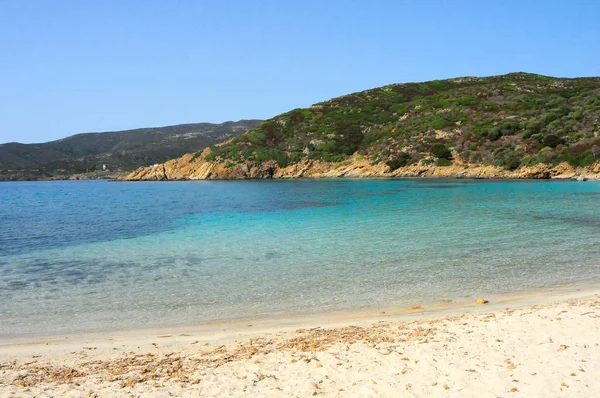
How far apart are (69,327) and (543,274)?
34.9 ft

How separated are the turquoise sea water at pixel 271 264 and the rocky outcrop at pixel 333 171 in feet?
99.5

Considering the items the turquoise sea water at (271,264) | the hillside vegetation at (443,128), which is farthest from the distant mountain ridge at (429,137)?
the turquoise sea water at (271,264)

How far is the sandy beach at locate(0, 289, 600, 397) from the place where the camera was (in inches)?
208

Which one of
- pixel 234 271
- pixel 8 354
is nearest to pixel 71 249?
pixel 234 271

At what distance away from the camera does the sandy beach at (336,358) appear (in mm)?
5273

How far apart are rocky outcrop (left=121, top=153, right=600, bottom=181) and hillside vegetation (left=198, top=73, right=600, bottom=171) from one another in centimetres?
106

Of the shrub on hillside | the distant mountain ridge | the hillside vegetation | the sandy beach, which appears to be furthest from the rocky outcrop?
the sandy beach

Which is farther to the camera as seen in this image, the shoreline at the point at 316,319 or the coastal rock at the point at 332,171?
the coastal rock at the point at 332,171

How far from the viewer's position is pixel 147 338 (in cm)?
766

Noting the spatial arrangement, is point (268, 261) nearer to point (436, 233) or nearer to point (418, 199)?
point (436, 233)

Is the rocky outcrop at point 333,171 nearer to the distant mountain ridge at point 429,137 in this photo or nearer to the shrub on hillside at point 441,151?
the distant mountain ridge at point 429,137

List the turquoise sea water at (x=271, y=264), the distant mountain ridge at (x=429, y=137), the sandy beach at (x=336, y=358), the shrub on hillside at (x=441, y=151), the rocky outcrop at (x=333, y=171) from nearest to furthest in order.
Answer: the sandy beach at (x=336, y=358) < the turquoise sea water at (x=271, y=264) < the rocky outcrop at (x=333, y=171) < the distant mountain ridge at (x=429, y=137) < the shrub on hillside at (x=441, y=151)

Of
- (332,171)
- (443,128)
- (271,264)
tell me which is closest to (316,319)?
(271,264)

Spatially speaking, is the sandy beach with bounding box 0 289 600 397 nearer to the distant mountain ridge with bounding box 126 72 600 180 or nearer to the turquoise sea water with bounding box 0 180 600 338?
the turquoise sea water with bounding box 0 180 600 338
